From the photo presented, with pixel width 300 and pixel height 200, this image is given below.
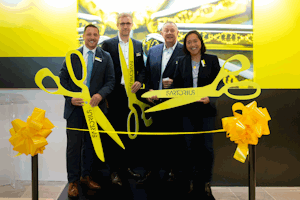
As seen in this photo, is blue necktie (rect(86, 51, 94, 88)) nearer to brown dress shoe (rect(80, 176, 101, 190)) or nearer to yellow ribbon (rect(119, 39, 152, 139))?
yellow ribbon (rect(119, 39, 152, 139))

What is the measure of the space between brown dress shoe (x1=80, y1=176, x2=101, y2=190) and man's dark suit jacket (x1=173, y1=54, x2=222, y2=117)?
94cm

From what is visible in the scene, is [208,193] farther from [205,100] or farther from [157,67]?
[157,67]

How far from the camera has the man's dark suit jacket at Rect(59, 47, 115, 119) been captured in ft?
5.46

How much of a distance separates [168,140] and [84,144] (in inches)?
31.1

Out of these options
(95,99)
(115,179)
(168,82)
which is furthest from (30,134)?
(168,82)

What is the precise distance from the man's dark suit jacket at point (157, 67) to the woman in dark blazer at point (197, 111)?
0.35 ft

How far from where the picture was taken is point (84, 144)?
1.81m

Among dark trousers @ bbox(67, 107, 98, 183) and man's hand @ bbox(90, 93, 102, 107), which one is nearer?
man's hand @ bbox(90, 93, 102, 107)

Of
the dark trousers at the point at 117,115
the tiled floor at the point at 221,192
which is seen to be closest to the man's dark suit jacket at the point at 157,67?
the dark trousers at the point at 117,115

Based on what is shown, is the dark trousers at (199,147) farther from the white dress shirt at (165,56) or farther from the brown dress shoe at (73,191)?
the brown dress shoe at (73,191)

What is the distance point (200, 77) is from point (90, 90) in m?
0.85

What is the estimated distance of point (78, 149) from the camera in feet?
5.84

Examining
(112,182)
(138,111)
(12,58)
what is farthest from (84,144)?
(12,58)

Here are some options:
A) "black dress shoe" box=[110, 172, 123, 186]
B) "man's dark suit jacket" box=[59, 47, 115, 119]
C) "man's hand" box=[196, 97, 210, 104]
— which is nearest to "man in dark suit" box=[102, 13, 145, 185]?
"black dress shoe" box=[110, 172, 123, 186]
